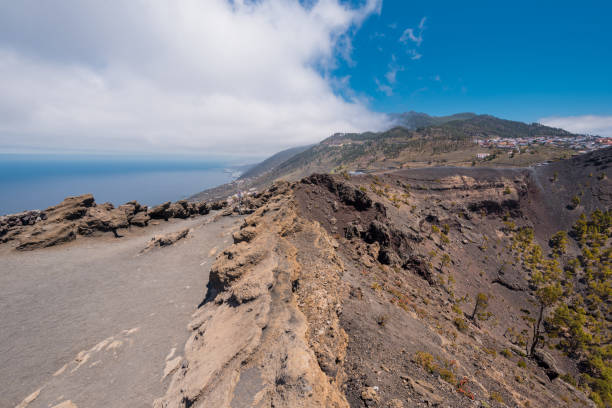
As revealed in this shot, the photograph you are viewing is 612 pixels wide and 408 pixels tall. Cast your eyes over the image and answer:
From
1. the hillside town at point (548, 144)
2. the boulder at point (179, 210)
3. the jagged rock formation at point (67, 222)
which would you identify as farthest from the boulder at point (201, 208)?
the hillside town at point (548, 144)

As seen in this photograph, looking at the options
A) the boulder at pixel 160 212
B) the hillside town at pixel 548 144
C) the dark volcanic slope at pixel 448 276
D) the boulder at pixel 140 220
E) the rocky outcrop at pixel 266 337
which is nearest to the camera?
the rocky outcrop at pixel 266 337

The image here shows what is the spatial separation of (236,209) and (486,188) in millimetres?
52314

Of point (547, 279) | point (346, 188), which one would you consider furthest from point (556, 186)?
point (346, 188)

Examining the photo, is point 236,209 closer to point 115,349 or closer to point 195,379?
point 115,349

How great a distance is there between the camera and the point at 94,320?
35.3 ft

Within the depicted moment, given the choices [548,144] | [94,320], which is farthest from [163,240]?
[548,144]

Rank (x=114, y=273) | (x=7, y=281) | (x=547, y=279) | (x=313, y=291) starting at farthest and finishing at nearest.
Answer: (x=547, y=279)
(x=114, y=273)
(x=7, y=281)
(x=313, y=291)

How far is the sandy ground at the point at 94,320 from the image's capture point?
7767 mm

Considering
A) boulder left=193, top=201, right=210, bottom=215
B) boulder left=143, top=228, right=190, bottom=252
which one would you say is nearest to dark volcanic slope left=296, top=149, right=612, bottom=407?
boulder left=143, top=228, right=190, bottom=252

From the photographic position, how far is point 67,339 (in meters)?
9.68

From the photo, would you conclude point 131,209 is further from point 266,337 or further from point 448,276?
point 448,276

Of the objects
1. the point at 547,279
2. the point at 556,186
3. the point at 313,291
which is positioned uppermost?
the point at 556,186

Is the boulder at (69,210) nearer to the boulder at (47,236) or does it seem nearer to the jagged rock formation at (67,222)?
the jagged rock formation at (67,222)

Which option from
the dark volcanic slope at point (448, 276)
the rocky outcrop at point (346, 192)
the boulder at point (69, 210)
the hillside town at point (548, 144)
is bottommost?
the dark volcanic slope at point (448, 276)
